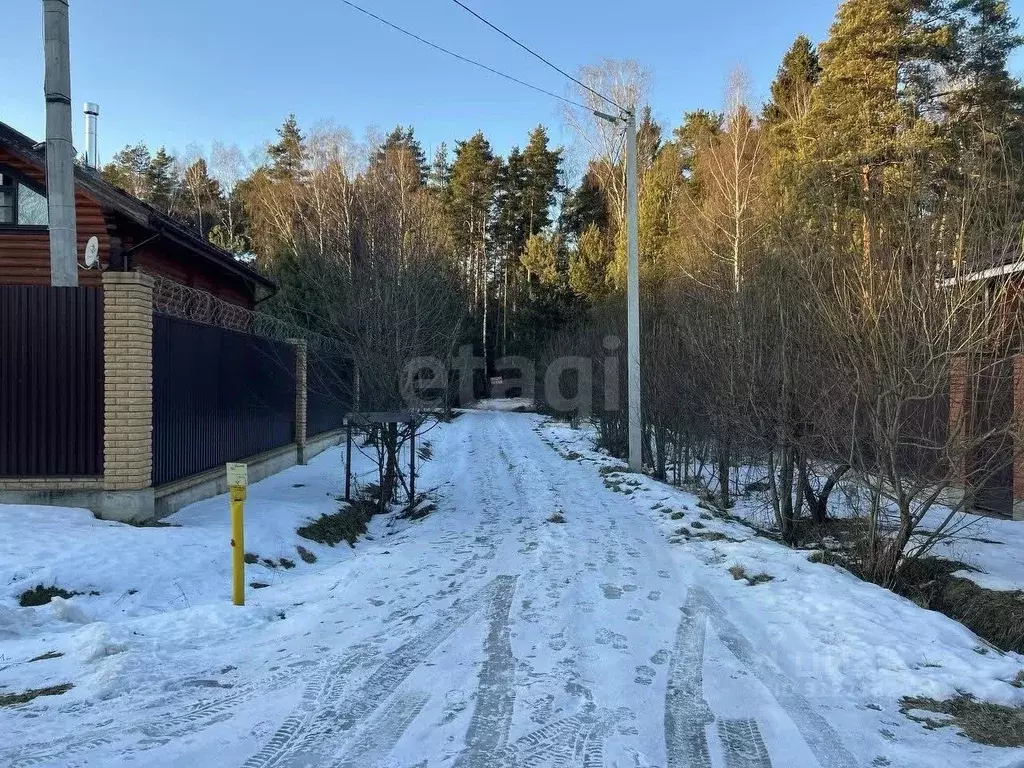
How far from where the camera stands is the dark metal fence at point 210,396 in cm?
786

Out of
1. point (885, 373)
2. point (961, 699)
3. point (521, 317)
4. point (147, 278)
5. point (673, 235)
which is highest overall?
point (673, 235)

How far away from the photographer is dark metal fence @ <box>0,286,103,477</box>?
714 centimetres

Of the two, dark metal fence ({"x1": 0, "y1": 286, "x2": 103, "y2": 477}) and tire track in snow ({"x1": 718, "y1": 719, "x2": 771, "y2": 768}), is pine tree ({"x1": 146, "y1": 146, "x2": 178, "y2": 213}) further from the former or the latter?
tire track in snow ({"x1": 718, "y1": 719, "x2": 771, "y2": 768})

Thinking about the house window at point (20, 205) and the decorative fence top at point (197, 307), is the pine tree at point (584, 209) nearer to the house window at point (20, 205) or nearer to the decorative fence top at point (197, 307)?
the decorative fence top at point (197, 307)

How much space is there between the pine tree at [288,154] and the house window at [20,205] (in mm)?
26542

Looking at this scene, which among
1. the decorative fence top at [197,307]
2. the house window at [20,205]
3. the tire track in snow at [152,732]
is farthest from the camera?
the house window at [20,205]

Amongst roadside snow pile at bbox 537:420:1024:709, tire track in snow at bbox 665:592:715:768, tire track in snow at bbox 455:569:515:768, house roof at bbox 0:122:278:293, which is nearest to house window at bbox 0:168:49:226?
house roof at bbox 0:122:278:293

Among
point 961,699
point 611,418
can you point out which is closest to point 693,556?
point 961,699

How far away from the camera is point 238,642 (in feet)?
15.0

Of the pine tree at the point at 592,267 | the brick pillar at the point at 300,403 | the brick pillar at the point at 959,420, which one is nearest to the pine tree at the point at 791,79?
the pine tree at the point at 592,267

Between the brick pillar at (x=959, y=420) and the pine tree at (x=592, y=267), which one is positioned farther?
the pine tree at (x=592, y=267)

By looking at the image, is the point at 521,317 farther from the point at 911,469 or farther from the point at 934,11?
the point at 911,469

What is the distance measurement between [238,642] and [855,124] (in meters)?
19.6

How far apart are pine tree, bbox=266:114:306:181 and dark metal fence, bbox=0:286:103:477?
105ft
